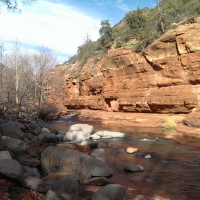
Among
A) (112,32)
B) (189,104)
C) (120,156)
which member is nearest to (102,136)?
(120,156)

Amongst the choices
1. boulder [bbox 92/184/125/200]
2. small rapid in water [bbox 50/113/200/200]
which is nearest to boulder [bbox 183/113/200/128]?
small rapid in water [bbox 50/113/200/200]

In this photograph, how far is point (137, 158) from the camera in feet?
30.0

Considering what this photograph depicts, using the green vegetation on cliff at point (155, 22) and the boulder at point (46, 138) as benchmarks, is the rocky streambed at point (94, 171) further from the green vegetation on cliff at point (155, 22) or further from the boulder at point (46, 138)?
the green vegetation on cliff at point (155, 22)

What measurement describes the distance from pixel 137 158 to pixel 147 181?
253 cm

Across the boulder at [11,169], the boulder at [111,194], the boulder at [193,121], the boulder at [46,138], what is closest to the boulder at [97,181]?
the boulder at [111,194]

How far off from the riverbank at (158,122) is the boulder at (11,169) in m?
9.34

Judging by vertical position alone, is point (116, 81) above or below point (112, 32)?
below

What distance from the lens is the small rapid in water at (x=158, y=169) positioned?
5.86m

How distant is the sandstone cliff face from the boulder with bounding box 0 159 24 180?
50.3 feet

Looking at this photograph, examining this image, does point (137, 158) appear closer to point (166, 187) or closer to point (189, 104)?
point (166, 187)

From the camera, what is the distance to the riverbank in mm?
13483

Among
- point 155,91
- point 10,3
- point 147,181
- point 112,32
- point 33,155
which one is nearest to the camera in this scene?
point 147,181

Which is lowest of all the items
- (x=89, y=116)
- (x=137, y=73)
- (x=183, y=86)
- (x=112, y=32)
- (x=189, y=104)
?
(x=89, y=116)

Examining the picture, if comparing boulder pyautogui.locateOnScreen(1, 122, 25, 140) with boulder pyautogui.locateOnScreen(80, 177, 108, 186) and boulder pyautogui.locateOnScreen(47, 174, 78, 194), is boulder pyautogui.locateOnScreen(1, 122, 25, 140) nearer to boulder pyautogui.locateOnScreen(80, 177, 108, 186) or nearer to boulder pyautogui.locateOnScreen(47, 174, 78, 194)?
boulder pyautogui.locateOnScreen(80, 177, 108, 186)
